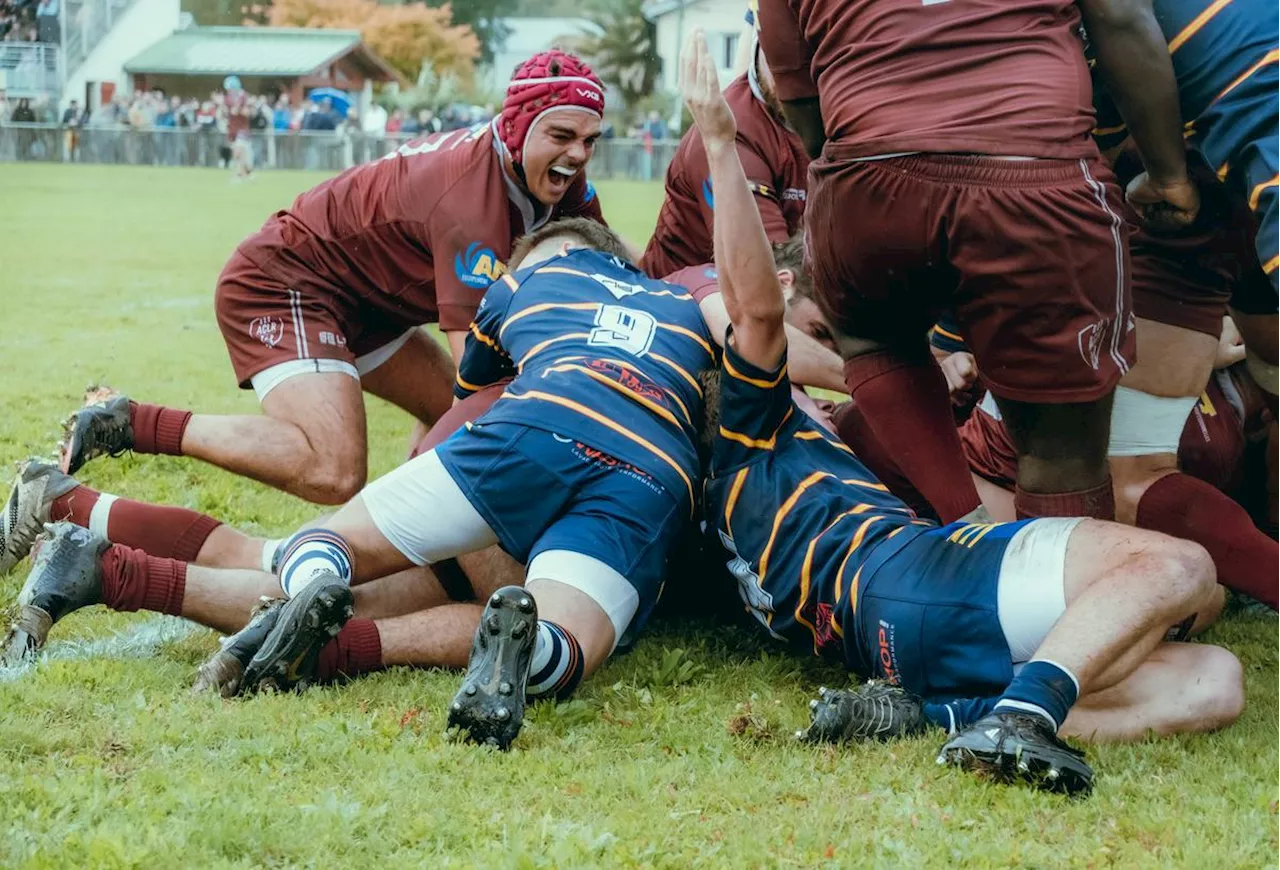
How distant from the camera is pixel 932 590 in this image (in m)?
3.38

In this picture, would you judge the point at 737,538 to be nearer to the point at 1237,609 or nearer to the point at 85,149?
the point at 1237,609

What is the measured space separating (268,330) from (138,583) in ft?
5.57

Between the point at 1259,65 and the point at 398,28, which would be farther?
the point at 398,28

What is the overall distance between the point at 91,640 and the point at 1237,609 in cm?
336

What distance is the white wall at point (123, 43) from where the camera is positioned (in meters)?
51.4

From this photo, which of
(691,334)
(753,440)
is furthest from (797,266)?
(753,440)

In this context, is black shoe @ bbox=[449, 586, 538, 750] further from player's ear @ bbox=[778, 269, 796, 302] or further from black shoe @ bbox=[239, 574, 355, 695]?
player's ear @ bbox=[778, 269, 796, 302]

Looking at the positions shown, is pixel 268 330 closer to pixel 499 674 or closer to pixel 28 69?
pixel 499 674

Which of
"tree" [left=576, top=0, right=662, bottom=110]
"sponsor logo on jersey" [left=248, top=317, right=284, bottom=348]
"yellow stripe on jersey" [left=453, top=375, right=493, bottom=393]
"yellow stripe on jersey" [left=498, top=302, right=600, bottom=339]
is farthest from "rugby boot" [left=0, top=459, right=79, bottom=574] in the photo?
"tree" [left=576, top=0, right=662, bottom=110]

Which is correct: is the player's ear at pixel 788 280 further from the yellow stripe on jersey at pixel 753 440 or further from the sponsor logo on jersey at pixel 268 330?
the sponsor logo on jersey at pixel 268 330

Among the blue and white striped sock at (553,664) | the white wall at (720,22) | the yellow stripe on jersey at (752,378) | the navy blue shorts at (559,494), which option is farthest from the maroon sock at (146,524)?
the white wall at (720,22)

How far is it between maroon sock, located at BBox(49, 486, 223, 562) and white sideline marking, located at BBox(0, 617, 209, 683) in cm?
20

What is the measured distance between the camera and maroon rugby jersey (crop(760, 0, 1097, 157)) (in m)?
3.26

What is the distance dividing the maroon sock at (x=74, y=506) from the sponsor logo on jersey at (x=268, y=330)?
101cm
